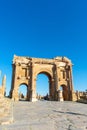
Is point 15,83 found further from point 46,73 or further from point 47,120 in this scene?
point 47,120

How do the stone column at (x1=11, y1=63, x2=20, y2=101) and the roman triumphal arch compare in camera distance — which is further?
the roman triumphal arch

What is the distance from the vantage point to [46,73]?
31.7 metres

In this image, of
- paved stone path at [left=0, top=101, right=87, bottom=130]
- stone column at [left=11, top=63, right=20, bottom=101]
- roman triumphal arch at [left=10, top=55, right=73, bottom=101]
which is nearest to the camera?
paved stone path at [left=0, top=101, right=87, bottom=130]

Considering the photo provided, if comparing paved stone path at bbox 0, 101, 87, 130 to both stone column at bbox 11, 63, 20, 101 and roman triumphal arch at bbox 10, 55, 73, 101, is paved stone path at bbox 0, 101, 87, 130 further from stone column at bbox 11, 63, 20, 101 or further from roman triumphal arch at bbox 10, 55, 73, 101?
roman triumphal arch at bbox 10, 55, 73, 101

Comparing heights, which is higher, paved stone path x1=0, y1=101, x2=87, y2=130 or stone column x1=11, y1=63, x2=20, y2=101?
stone column x1=11, y1=63, x2=20, y2=101

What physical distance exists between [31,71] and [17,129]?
80.2ft

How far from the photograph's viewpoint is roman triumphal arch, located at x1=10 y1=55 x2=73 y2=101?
2909cm

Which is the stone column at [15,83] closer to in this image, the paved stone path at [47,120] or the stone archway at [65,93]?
the stone archway at [65,93]

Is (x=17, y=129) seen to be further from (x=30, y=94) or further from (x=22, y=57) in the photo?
(x=22, y=57)

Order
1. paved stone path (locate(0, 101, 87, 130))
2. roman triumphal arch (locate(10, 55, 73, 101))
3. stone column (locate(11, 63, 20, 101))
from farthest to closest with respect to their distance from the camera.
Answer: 1. roman triumphal arch (locate(10, 55, 73, 101))
2. stone column (locate(11, 63, 20, 101))
3. paved stone path (locate(0, 101, 87, 130))

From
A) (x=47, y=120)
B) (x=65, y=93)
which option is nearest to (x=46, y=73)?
(x=65, y=93)

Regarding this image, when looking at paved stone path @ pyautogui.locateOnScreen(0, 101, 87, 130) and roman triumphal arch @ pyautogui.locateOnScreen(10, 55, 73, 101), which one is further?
roman triumphal arch @ pyautogui.locateOnScreen(10, 55, 73, 101)

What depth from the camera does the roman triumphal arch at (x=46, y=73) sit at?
2909cm

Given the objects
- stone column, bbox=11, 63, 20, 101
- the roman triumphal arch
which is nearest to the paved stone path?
stone column, bbox=11, 63, 20, 101
